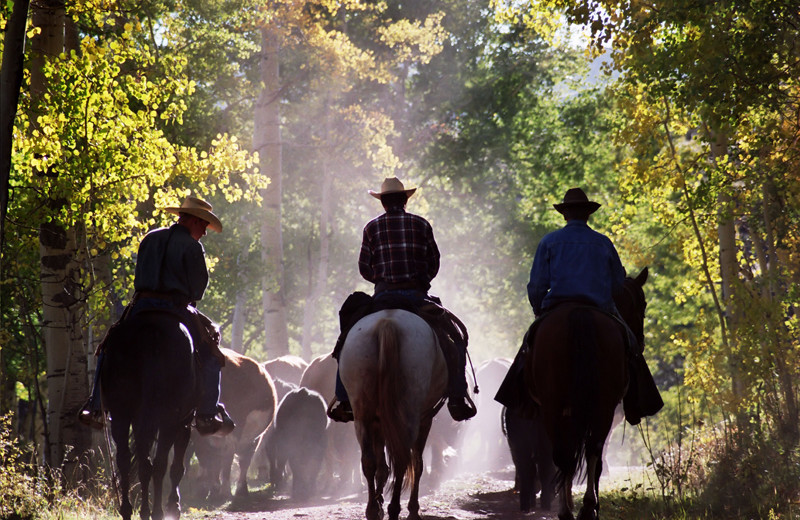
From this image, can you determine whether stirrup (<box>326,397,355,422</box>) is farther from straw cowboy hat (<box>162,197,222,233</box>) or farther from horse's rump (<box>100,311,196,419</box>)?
straw cowboy hat (<box>162,197,222,233</box>)

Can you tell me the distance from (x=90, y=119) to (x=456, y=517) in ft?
19.5

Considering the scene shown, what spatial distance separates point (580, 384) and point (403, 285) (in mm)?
2137

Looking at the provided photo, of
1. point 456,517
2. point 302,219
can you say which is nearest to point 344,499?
point 456,517

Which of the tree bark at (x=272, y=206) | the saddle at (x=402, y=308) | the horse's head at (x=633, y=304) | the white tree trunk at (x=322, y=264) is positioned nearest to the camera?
the saddle at (x=402, y=308)

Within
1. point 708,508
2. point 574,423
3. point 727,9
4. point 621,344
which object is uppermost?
point 727,9

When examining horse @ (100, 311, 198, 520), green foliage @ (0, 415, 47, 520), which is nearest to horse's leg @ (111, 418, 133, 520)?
horse @ (100, 311, 198, 520)

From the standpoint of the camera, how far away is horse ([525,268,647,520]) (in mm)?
7113

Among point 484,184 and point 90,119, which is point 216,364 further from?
point 484,184

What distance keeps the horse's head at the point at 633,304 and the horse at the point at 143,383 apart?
13.3 ft

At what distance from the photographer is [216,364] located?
888 centimetres

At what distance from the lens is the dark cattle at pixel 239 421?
1374 centimetres

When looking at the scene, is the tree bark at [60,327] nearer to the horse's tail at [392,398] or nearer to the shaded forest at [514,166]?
the shaded forest at [514,166]

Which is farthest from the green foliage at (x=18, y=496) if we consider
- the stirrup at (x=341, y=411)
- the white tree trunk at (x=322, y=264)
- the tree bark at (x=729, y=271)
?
the white tree trunk at (x=322, y=264)

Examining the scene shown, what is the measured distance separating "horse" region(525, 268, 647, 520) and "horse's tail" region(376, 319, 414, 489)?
1.16 m
